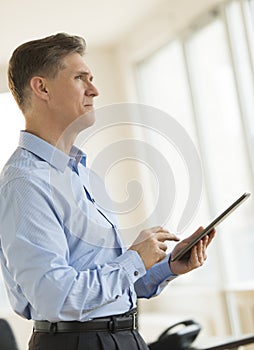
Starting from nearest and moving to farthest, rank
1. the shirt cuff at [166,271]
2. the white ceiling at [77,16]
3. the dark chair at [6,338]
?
the shirt cuff at [166,271], the dark chair at [6,338], the white ceiling at [77,16]

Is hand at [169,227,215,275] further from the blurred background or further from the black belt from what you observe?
the blurred background

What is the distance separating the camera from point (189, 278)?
6.09 meters

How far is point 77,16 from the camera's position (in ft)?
18.3

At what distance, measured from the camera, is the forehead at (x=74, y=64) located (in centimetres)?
165

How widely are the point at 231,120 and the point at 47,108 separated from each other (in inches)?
146

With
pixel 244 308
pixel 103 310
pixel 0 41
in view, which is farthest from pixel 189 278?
pixel 103 310

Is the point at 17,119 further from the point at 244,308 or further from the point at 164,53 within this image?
the point at 244,308

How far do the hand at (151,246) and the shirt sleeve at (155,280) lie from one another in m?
0.22

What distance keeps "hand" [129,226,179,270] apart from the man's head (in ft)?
1.33

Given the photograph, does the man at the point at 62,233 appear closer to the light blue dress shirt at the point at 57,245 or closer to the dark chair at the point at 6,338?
the light blue dress shirt at the point at 57,245

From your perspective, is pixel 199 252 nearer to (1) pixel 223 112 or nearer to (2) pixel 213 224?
(2) pixel 213 224

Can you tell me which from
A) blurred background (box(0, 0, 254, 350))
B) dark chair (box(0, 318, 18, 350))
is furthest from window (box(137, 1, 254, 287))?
dark chair (box(0, 318, 18, 350))

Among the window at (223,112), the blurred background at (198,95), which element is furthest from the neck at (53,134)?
the window at (223,112)

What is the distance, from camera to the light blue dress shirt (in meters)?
1.46
